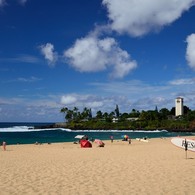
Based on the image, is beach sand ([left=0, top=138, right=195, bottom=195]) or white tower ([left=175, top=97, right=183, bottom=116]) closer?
beach sand ([left=0, top=138, right=195, bottom=195])

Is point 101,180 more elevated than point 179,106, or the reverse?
point 179,106

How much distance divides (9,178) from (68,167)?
162 inches

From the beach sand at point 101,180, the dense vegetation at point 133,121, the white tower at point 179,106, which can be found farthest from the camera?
the white tower at point 179,106

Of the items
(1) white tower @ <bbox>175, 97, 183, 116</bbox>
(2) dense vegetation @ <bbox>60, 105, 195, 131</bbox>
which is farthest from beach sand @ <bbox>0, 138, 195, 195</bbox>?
(1) white tower @ <bbox>175, 97, 183, 116</bbox>

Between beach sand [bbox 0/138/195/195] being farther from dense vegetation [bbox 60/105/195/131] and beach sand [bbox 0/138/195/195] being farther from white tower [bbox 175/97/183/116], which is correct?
white tower [bbox 175/97/183/116]

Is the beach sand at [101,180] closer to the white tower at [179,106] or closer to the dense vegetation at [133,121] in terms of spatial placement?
the dense vegetation at [133,121]

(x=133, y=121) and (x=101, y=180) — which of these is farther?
(x=133, y=121)

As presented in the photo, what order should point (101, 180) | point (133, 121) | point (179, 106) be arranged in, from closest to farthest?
point (101, 180), point (133, 121), point (179, 106)

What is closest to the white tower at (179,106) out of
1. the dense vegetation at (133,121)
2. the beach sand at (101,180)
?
the dense vegetation at (133,121)

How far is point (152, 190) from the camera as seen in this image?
1070 centimetres

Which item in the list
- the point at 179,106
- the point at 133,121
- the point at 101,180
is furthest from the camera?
the point at 179,106

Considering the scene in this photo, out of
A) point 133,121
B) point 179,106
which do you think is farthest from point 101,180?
point 179,106

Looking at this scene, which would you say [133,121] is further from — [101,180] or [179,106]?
[101,180]

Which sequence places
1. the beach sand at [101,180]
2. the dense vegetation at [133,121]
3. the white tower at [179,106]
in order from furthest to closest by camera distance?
the white tower at [179,106] → the dense vegetation at [133,121] → the beach sand at [101,180]
